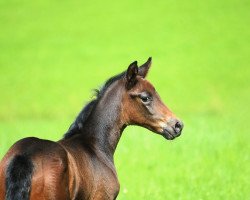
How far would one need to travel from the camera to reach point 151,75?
35750 millimetres

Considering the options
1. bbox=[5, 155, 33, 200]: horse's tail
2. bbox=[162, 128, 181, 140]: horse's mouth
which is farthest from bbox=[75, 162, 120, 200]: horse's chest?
bbox=[162, 128, 181, 140]: horse's mouth

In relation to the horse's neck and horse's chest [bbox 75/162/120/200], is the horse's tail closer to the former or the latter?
horse's chest [bbox 75/162/120/200]

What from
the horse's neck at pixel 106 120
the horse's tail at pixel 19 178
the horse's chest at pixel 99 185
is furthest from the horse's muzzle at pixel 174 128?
the horse's tail at pixel 19 178

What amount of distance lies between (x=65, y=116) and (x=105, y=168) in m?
21.0

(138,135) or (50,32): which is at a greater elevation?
(50,32)

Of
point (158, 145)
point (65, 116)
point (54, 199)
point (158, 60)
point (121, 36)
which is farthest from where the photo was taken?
point (121, 36)

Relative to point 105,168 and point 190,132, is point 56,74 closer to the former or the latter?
point 190,132

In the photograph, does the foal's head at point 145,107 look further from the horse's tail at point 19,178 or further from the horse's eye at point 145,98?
the horse's tail at point 19,178

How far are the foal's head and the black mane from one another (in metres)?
0.24

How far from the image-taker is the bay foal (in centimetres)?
575

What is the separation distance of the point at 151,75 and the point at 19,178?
30284 millimetres

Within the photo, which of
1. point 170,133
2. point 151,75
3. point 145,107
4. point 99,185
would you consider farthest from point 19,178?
point 151,75

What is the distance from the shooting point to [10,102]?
30.2 meters

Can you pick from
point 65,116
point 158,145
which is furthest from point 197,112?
point 158,145
